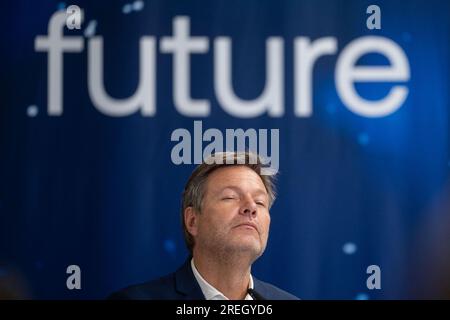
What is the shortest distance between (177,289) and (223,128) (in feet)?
2.31

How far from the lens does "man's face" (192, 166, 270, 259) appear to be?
2553 millimetres

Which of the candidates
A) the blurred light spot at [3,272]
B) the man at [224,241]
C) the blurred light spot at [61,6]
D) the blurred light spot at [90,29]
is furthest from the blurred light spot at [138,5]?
the blurred light spot at [3,272]

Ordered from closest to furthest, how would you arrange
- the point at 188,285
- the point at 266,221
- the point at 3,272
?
the point at 188,285
the point at 266,221
the point at 3,272

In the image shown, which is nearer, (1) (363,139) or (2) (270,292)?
(2) (270,292)

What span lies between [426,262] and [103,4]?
1.68m

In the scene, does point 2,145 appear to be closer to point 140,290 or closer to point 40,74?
point 40,74

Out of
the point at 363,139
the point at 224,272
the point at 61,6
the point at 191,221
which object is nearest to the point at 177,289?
the point at 224,272

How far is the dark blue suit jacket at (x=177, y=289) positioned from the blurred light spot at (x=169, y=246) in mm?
166

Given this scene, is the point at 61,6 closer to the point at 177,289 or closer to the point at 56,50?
the point at 56,50

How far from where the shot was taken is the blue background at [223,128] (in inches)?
110

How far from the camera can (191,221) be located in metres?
2.67

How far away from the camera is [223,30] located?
2865 mm

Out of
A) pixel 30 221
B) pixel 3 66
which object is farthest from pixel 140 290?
pixel 3 66

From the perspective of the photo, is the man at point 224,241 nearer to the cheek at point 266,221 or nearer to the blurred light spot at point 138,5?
the cheek at point 266,221
